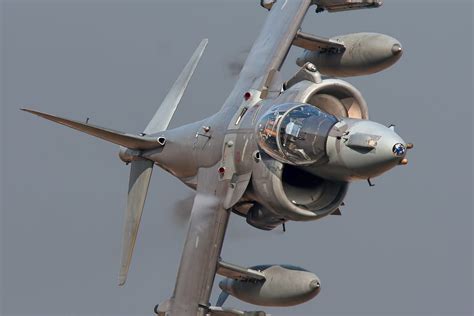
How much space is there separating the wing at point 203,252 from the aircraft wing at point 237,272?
14 cm

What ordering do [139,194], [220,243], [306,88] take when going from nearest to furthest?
[306,88], [220,243], [139,194]

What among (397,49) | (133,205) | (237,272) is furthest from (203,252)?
(397,49)

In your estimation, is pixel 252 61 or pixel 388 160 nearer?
pixel 388 160

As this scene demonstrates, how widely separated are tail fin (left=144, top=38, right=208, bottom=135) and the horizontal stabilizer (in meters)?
0.96

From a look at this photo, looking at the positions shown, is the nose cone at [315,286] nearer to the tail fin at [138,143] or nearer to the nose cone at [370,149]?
the nose cone at [370,149]

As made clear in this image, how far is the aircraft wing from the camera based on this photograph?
3288cm

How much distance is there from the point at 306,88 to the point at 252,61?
364 centimetres

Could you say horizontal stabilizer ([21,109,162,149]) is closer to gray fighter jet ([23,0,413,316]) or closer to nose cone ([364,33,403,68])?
gray fighter jet ([23,0,413,316])

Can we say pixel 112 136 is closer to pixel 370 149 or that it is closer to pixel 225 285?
pixel 225 285

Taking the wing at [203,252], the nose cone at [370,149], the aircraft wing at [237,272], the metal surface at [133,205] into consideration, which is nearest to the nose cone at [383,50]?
the wing at [203,252]

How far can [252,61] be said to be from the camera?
34.7 meters

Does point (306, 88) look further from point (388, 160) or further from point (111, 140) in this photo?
point (111, 140)

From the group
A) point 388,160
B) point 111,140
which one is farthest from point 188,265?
point 388,160

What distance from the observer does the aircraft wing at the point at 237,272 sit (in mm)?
32875
